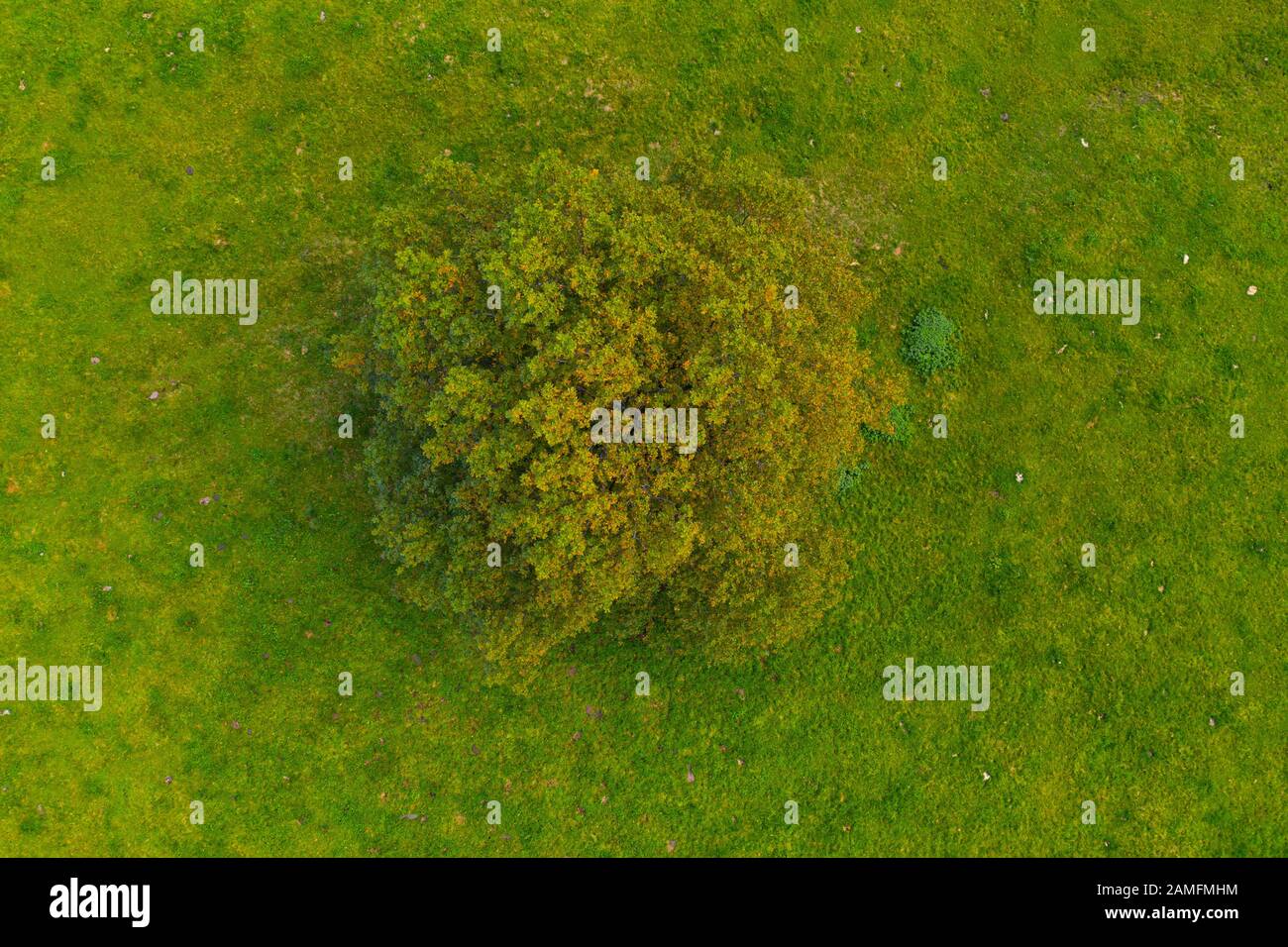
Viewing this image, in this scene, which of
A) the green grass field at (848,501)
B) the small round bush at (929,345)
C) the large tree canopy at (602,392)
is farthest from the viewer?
the small round bush at (929,345)

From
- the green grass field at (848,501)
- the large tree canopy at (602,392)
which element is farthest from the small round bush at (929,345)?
the large tree canopy at (602,392)

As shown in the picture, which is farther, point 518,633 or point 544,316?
point 518,633

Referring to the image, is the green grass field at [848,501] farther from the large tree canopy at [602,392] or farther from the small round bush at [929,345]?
the large tree canopy at [602,392]

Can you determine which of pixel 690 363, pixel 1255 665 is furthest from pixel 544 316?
pixel 1255 665

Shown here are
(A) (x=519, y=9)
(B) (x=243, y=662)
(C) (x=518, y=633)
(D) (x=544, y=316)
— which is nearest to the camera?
(D) (x=544, y=316)

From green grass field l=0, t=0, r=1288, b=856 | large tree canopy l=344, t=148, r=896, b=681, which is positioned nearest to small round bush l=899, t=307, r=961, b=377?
green grass field l=0, t=0, r=1288, b=856

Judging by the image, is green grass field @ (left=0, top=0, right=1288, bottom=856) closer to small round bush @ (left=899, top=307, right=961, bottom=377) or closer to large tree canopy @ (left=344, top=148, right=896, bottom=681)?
small round bush @ (left=899, top=307, right=961, bottom=377)

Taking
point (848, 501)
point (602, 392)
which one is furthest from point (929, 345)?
point (602, 392)

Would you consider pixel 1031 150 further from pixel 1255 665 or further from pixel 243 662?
pixel 243 662
